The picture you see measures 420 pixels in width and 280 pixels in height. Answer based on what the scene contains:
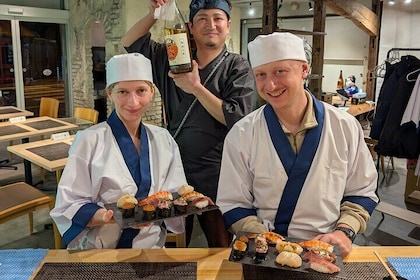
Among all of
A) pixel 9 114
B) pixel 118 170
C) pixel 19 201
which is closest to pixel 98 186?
pixel 118 170

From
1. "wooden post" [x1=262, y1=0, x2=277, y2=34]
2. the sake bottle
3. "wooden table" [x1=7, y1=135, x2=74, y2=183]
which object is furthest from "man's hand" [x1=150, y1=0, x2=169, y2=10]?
"wooden post" [x1=262, y1=0, x2=277, y2=34]

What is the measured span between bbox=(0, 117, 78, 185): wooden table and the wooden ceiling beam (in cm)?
324

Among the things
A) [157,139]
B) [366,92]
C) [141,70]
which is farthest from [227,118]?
[366,92]

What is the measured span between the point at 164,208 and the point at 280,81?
1.78 ft

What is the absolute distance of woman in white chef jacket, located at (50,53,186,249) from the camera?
52.0 inches

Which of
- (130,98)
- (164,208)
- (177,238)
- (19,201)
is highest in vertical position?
(130,98)

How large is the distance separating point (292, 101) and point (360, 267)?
0.55 m

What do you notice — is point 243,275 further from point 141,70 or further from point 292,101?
point 141,70

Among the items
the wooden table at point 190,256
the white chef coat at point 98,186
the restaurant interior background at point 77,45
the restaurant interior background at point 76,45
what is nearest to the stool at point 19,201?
the white chef coat at point 98,186

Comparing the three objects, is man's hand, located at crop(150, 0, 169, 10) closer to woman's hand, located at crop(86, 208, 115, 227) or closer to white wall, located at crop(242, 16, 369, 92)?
woman's hand, located at crop(86, 208, 115, 227)

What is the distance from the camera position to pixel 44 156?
9.96 feet

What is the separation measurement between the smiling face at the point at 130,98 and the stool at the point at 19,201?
1518mm

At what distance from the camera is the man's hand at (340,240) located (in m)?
1.21

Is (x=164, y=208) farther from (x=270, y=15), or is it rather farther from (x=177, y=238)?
(x=270, y=15)
